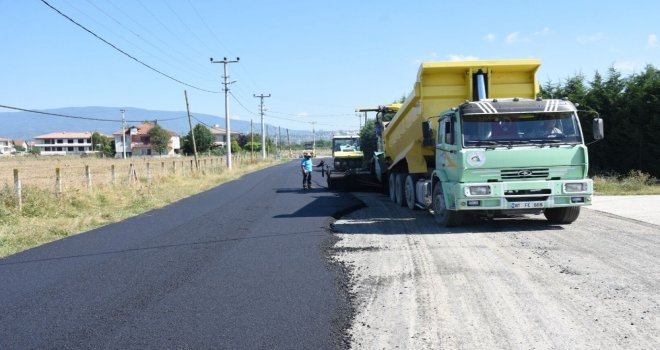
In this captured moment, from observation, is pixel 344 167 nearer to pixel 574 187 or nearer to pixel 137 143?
pixel 574 187

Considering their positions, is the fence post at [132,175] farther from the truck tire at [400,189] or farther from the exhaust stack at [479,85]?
the exhaust stack at [479,85]

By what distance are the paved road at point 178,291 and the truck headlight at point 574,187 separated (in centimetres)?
422

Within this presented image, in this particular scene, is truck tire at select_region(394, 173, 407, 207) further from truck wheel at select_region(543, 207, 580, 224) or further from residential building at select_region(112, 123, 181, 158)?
residential building at select_region(112, 123, 181, 158)

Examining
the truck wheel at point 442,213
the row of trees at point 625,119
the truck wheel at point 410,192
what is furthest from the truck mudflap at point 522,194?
the row of trees at point 625,119

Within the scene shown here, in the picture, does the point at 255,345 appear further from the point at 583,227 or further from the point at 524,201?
the point at 583,227

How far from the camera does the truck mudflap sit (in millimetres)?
10172

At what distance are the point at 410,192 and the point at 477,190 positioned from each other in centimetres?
430

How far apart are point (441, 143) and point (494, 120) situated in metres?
1.29

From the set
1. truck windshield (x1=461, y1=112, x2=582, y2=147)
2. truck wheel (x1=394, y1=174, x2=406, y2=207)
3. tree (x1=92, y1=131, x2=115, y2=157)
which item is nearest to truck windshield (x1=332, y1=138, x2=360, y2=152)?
truck wheel (x1=394, y1=174, x2=406, y2=207)

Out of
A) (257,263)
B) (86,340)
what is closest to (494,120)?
(257,263)

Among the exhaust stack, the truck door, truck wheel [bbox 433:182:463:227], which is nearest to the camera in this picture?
the truck door

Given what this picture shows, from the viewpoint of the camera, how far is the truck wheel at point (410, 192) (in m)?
14.2

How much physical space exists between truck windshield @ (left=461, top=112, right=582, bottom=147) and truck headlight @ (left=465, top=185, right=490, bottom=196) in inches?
29.9

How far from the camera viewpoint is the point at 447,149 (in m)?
11.0
